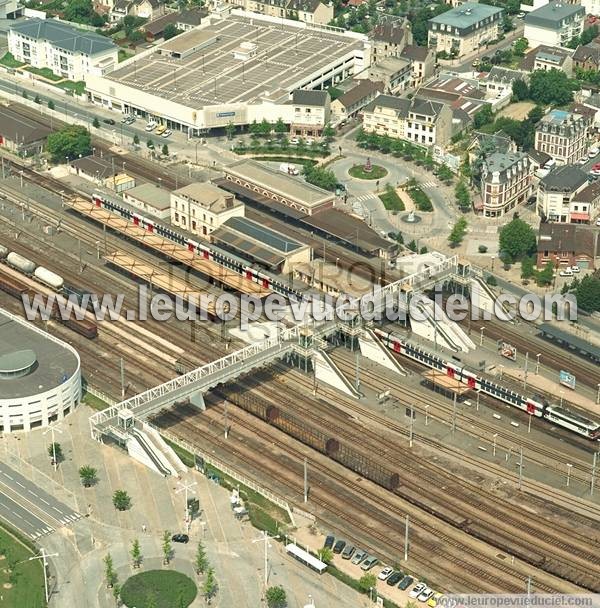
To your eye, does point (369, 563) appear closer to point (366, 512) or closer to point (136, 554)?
point (366, 512)

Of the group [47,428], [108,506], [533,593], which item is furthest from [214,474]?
[533,593]

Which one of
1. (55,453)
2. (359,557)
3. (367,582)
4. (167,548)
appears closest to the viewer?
(367,582)

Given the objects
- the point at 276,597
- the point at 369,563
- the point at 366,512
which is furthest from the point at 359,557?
the point at 276,597

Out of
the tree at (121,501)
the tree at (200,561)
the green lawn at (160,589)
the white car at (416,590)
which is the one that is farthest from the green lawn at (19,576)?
the white car at (416,590)

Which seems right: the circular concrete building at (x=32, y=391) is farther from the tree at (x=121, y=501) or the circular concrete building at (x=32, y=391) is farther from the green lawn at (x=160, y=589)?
the green lawn at (x=160, y=589)

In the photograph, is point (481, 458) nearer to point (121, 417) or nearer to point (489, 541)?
point (489, 541)

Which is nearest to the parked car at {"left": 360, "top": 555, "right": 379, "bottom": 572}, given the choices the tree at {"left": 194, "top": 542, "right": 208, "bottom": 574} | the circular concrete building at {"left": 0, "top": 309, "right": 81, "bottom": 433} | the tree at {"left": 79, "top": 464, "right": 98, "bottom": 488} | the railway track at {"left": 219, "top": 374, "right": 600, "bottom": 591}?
the railway track at {"left": 219, "top": 374, "right": 600, "bottom": 591}
